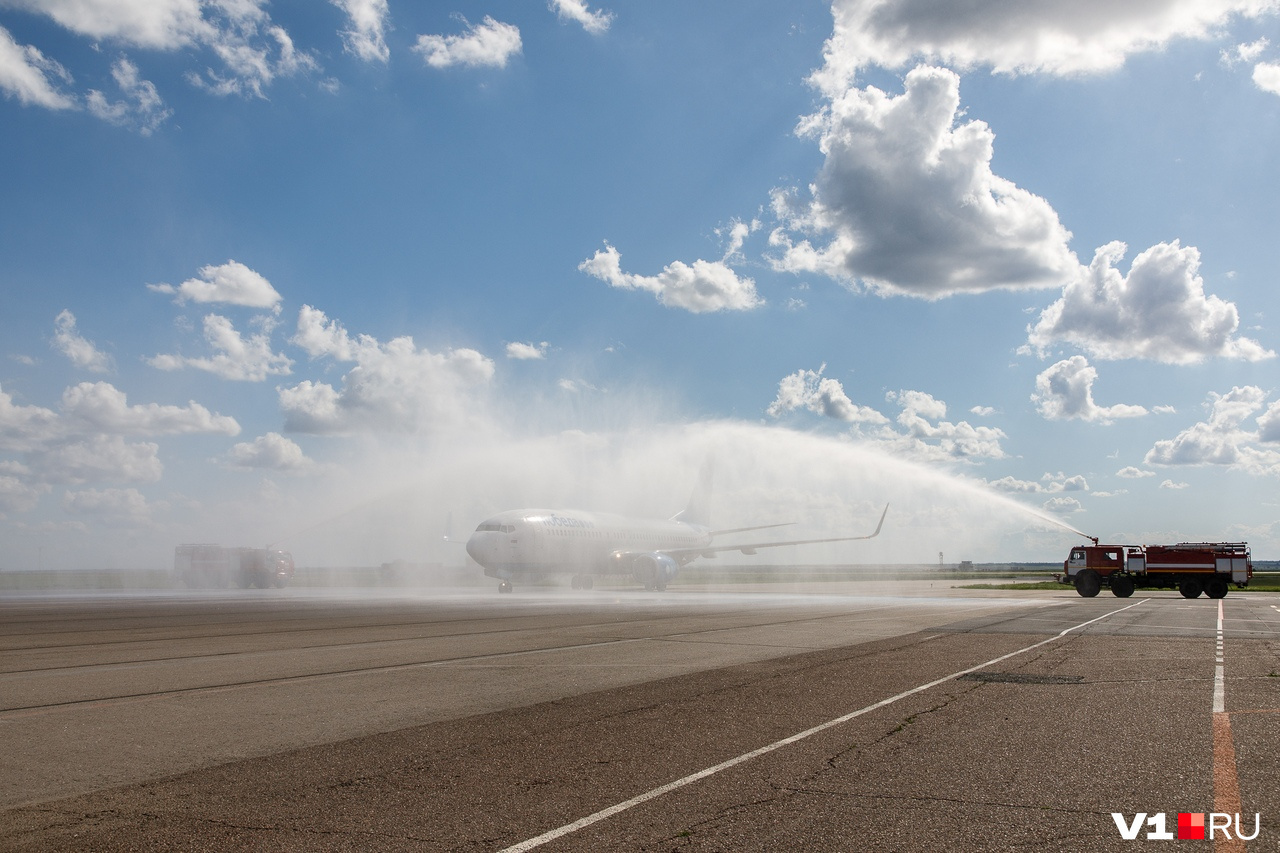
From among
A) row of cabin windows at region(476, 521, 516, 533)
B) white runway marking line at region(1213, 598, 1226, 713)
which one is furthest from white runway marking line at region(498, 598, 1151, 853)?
row of cabin windows at region(476, 521, 516, 533)

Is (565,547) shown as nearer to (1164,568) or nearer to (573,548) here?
(573,548)

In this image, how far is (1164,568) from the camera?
4516 centimetres

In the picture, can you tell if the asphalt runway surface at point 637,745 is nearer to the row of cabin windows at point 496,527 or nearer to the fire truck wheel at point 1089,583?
the fire truck wheel at point 1089,583

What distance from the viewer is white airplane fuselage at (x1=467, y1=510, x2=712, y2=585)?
1997 inches

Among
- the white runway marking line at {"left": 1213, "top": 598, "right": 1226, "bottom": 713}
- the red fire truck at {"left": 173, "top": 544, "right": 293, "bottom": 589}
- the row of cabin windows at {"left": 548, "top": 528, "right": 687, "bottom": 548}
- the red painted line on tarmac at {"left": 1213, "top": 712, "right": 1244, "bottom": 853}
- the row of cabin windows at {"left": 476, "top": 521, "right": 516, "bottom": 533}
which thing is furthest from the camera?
the red fire truck at {"left": 173, "top": 544, "right": 293, "bottom": 589}

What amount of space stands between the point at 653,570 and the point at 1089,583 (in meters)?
24.1

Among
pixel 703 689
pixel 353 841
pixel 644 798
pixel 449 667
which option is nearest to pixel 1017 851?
pixel 644 798

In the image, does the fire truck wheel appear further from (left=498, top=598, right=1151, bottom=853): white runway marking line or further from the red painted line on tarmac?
the red painted line on tarmac

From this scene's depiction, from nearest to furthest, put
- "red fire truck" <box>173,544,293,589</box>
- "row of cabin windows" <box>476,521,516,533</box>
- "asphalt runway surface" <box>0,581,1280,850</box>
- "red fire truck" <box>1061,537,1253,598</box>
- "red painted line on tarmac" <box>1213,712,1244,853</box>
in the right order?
"red painted line on tarmac" <box>1213,712,1244,853</box>, "asphalt runway surface" <box>0,581,1280,850</box>, "red fire truck" <box>1061,537,1253,598</box>, "row of cabin windows" <box>476,521,516,533</box>, "red fire truck" <box>173,544,293,589</box>

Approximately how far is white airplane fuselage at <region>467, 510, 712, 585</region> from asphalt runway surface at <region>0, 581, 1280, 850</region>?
1211 inches

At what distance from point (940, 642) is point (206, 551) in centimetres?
6110

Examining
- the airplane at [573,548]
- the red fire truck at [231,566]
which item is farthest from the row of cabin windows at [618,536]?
the red fire truck at [231,566]

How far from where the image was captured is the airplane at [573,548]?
50.8 metres

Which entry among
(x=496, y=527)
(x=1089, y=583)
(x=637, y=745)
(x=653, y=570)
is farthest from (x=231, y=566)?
(x=637, y=745)
